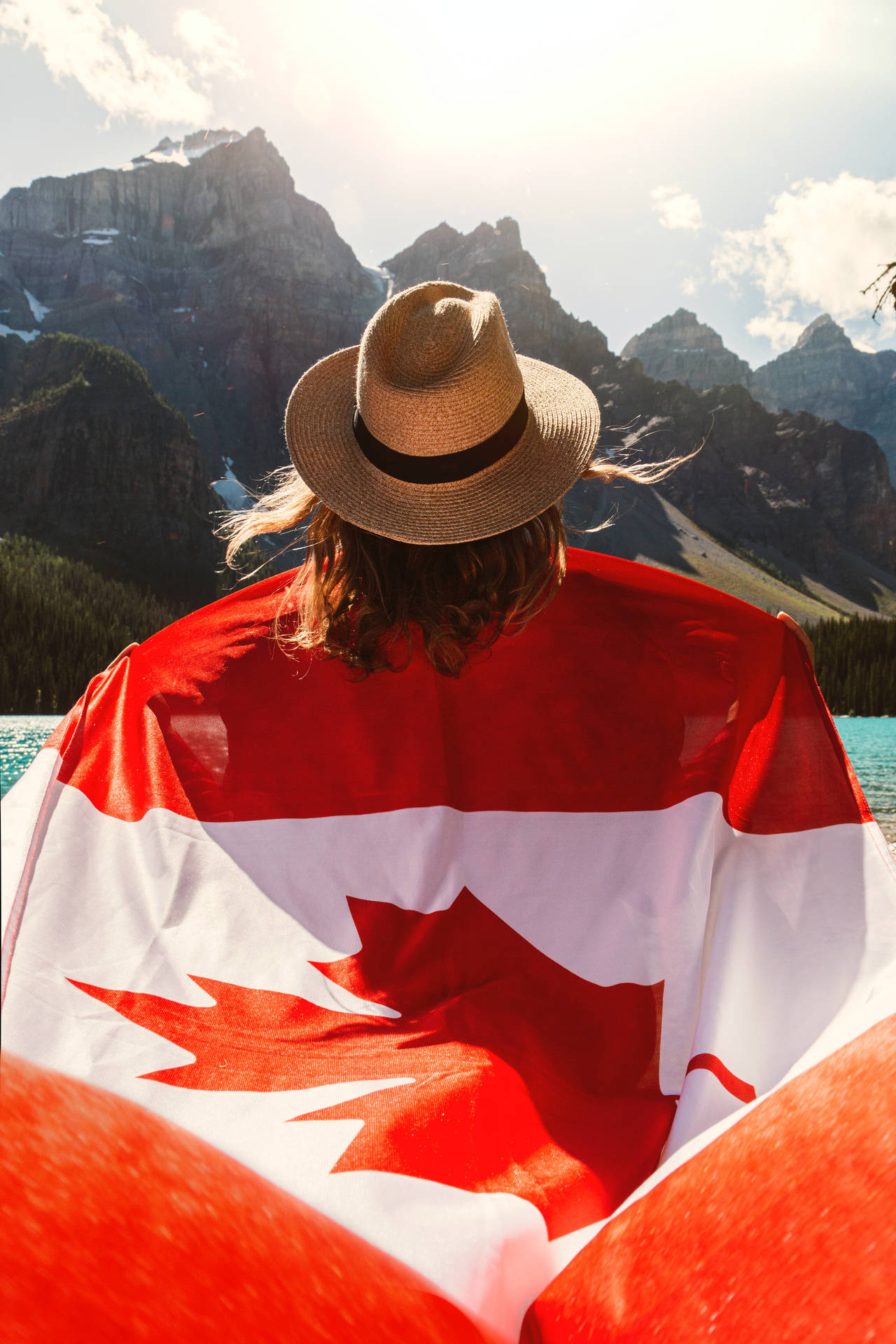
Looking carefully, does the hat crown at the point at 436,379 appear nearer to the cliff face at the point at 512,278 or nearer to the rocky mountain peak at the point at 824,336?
the cliff face at the point at 512,278

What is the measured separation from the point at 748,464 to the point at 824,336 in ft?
220

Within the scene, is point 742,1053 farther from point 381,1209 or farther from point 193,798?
point 193,798

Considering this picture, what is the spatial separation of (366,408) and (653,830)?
897mm

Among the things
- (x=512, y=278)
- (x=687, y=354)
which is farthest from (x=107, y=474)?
(x=687, y=354)

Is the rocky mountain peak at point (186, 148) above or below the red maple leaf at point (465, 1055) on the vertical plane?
above

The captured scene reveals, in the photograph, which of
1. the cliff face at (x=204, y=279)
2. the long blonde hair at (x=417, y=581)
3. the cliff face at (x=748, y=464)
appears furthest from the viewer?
the cliff face at (x=204, y=279)

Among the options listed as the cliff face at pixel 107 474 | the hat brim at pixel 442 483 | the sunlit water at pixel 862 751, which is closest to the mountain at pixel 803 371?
the cliff face at pixel 107 474

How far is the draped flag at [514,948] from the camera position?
2.52 ft

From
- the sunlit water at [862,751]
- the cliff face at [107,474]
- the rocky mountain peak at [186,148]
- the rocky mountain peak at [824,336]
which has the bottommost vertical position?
the sunlit water at [862,751]

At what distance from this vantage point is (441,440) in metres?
1.26

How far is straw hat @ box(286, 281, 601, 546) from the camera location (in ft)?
4.13

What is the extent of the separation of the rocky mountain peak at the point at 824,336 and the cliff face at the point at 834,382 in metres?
0.13

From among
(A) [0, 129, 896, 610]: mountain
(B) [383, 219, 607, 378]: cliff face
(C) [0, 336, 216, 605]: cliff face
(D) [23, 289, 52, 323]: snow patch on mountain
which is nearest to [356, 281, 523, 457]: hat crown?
(C) [0, 336, 216, 605]: cliff face

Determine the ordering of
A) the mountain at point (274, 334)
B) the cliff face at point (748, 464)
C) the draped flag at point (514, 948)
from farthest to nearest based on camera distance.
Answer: the mountain at point (274, 334) → the cliff face at point (748, 464) → the draped flag at point (514, 948)
